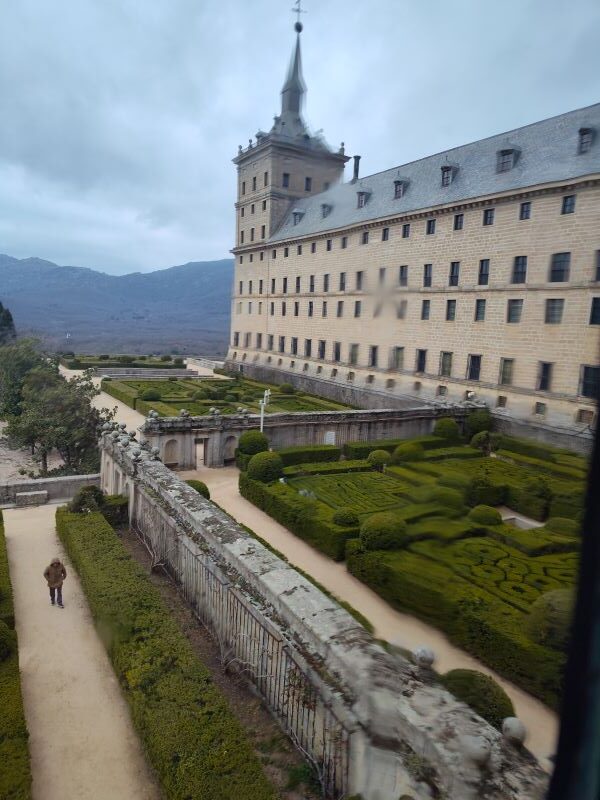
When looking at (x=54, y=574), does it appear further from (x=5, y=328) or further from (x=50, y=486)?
(x=5, y=328)

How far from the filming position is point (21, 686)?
7.47m

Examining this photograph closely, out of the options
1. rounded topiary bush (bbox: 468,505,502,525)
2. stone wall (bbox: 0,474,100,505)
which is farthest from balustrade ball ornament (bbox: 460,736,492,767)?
stone wall (bbox: 0,474,100,505)

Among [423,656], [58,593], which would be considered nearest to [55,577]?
[58,593]

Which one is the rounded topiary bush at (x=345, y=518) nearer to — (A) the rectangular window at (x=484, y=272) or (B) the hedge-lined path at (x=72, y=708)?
(B) the hedge-lined path at (x=72, y=708)

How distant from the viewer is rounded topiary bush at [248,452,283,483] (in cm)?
1639

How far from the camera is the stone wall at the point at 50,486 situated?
15430mm

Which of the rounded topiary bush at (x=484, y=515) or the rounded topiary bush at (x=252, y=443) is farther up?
the rounded topiary bush at (x=484, y=515)

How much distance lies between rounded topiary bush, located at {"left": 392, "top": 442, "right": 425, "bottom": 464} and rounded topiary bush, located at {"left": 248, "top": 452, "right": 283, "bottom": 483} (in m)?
14.5

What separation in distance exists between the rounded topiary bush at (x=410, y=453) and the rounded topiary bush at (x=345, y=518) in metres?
10.9

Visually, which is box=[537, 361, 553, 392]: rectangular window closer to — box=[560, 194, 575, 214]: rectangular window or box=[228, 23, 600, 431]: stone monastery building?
box=[228, 23, 600, 431]: stone monastery building

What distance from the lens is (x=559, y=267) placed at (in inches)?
81.6

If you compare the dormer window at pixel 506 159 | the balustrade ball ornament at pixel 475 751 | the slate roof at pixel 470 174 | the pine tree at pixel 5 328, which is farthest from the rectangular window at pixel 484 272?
the pine tree at pixel 5 328

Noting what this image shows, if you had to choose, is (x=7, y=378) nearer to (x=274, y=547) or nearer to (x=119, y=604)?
(x=274, y=547)

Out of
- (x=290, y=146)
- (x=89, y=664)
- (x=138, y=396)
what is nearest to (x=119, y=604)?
(x=89, y=664)
